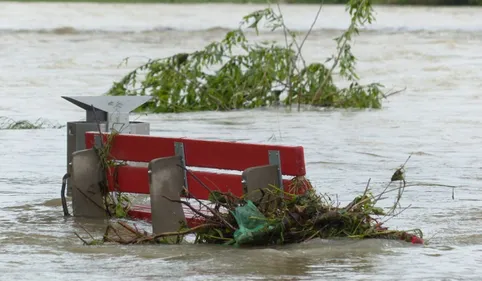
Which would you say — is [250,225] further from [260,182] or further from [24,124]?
[24,124]

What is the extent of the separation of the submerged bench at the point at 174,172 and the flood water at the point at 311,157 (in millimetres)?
381

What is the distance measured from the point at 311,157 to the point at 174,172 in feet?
18.8

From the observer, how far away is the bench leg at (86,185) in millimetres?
9578

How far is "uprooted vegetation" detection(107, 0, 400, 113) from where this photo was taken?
1991cm

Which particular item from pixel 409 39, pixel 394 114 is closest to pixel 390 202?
pixel 394 114

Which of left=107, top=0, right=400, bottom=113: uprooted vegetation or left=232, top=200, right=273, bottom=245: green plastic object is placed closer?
left=232, top=200, right=273, bottom=245: green plastic object

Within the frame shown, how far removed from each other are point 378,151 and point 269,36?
33701mm

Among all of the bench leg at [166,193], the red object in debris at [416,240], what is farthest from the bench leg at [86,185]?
the red object in debris at [416,240]

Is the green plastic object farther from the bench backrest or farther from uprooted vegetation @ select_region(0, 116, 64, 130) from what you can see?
uprooted vegetation @ select_region(0, 116, 64, 130)

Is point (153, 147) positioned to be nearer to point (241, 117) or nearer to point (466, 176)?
point (466, 176)

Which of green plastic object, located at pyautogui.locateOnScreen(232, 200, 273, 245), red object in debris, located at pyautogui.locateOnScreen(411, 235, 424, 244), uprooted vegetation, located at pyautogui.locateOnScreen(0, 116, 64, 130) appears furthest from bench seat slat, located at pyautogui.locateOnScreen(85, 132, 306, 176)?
uprooted vegetation, located at pyautogui.locateOnScreen(0, 116, 64, 130)

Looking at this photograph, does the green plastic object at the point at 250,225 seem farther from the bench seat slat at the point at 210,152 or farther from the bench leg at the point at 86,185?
the bench leg at the point at 86,185

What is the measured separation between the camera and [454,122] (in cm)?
1916

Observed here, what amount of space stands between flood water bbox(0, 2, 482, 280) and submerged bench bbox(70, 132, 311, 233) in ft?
1.25
